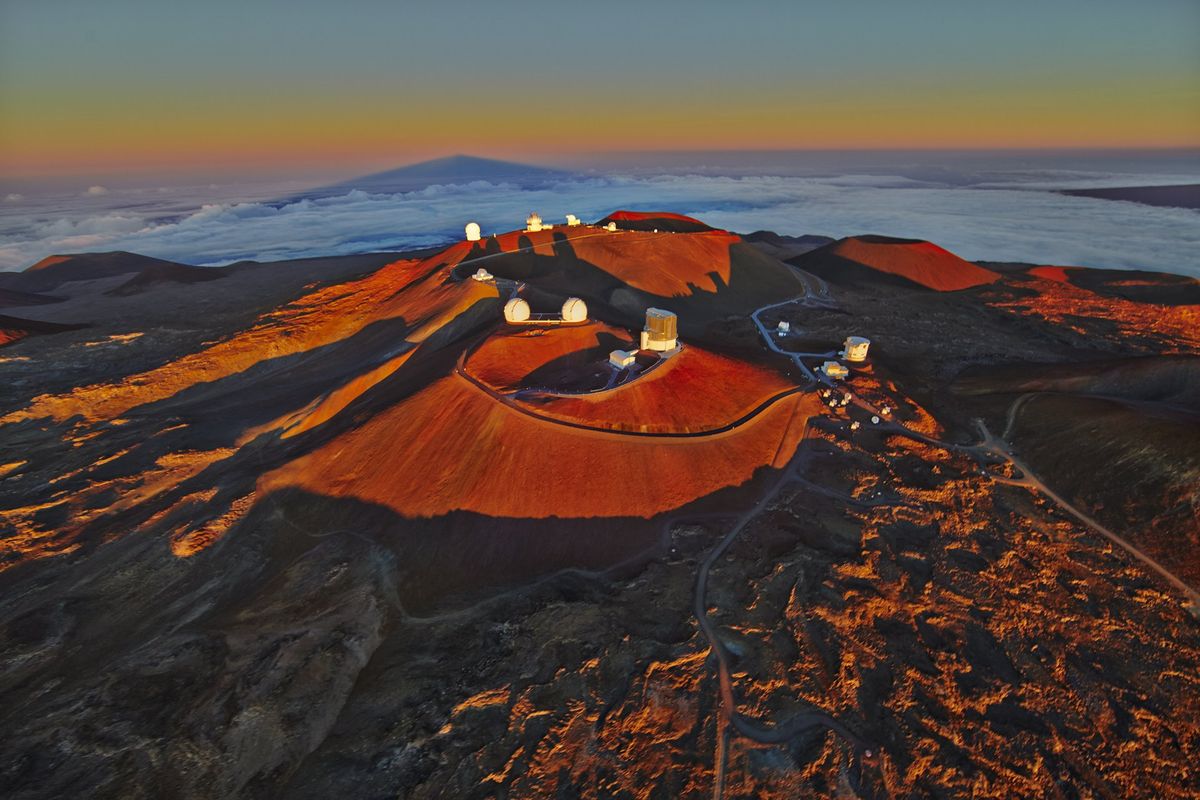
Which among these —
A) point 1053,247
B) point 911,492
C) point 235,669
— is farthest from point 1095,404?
point 1053,247

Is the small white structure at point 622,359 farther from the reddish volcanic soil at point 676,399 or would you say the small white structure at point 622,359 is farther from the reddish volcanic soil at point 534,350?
the reddish volcanic soil at point 676,399

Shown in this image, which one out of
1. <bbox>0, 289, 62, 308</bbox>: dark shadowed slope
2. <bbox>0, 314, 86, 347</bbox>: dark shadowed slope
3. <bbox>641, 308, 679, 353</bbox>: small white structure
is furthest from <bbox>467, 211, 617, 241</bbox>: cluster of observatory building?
<bbox>0, 289, 62, 308</bbox>: dark shadowed slope

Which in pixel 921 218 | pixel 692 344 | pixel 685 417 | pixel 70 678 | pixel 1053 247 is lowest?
pixel 70 678

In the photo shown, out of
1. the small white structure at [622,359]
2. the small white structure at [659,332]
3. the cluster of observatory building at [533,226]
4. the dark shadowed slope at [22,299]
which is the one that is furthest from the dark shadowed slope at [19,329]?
the small white structure at [659,332]

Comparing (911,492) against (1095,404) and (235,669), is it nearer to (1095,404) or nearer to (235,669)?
(1095,404)

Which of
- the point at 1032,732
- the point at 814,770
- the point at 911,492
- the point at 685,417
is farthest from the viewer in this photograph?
the point at 685,417

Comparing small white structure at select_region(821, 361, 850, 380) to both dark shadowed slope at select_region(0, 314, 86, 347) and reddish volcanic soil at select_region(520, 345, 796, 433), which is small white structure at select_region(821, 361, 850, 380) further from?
dark shadowed slope at select_region(0, 314, 86, 347)
